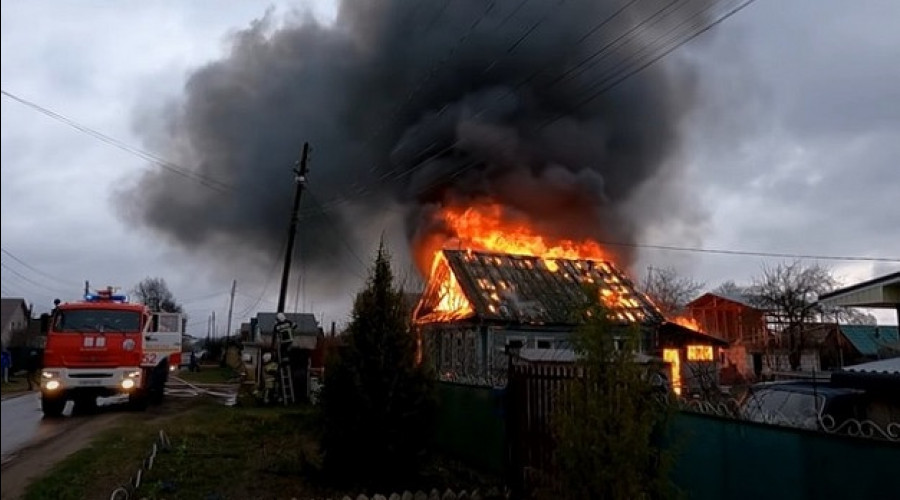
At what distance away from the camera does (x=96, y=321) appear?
1495 cm

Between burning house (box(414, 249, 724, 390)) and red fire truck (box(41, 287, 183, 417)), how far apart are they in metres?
7.44

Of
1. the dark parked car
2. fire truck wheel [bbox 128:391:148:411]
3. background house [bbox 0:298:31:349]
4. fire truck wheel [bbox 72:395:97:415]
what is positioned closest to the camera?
background house [bbox 0:298:31:349]

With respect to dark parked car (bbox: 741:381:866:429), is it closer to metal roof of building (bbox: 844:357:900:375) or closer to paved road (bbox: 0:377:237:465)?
metal roof of building (bbox: 844:357:900:375)

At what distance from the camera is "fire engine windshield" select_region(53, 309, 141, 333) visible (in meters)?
14.6

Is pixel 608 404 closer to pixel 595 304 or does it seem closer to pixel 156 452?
pixel 595 304

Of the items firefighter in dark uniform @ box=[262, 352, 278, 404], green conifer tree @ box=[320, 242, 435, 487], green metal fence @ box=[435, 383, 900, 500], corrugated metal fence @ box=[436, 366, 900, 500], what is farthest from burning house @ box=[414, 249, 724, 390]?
green metal fence @ box=[435, 383, 900, 500]

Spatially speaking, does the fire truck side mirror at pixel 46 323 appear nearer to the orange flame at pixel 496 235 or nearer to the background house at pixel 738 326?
the orange flame at pixel 496 235

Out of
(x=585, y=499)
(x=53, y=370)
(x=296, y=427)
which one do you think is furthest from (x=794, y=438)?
(x=53, y=370)

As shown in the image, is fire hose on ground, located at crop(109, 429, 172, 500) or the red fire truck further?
the red fire truck

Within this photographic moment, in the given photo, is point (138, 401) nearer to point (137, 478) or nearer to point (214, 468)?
point (214, 468)

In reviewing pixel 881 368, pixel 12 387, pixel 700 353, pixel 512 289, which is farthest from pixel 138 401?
pixel 700 353

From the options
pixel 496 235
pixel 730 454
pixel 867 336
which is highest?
pixel 496 235

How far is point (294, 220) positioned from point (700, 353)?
15188 millimetres

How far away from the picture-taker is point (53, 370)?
14109mm
